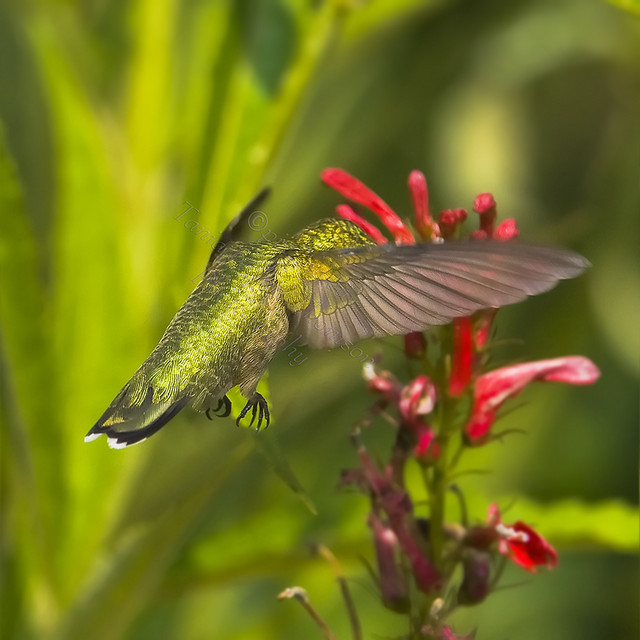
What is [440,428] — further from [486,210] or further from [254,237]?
[254,237]

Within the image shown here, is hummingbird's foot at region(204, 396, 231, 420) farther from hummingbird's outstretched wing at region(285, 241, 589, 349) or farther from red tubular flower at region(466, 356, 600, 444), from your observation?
red tubular flower at region(466, 356, 600, 444)

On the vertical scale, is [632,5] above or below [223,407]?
above

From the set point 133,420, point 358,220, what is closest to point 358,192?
point 358,220

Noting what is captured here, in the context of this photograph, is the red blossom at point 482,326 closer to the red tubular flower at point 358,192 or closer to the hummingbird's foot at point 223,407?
the red tubular flower at point 358,192

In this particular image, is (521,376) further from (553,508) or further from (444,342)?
(553,508)

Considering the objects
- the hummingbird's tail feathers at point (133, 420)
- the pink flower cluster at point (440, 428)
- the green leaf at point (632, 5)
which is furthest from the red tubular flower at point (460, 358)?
the green leaf at point (632, 5)

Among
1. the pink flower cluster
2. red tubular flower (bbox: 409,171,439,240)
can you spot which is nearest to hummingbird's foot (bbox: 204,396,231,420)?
the pink flower cluster

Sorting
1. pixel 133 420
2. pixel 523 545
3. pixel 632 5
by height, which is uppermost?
pixel 632 5

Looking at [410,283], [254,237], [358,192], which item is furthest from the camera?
[254,237]
